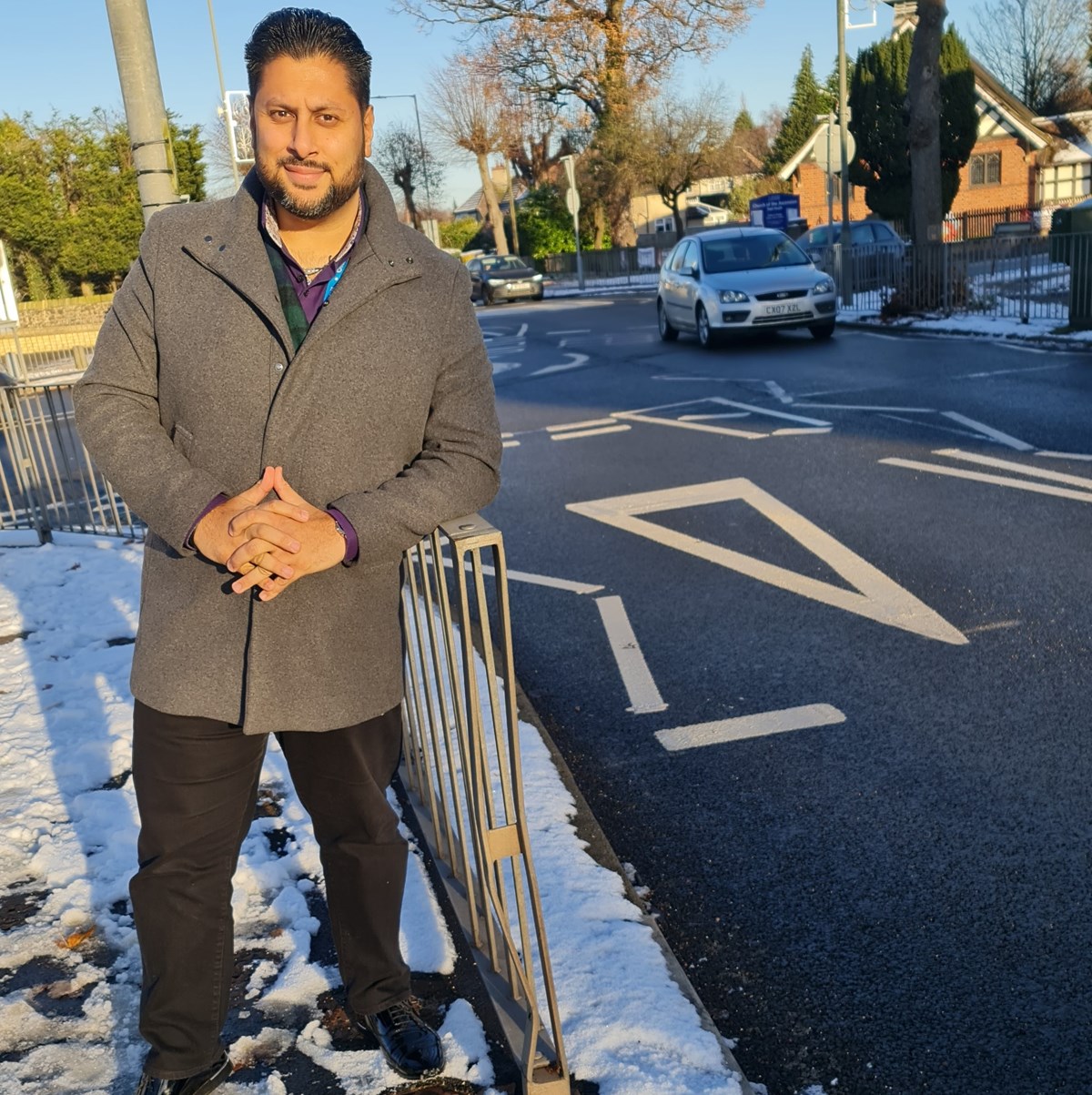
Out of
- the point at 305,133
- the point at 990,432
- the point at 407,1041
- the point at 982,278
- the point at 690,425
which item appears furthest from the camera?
the point at 982,278

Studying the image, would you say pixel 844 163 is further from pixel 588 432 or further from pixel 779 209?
pixel 588 432

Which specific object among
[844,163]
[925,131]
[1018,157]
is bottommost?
[844,163]

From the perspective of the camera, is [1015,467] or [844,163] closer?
[1015,467]

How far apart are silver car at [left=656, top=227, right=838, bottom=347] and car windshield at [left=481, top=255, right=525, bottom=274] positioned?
19.4 meters

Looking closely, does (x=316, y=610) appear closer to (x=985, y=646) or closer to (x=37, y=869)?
(x=37, y=869)

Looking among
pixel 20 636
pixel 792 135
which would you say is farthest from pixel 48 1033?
pixel 792 135

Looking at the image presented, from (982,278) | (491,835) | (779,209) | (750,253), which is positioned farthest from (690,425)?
(779,209)

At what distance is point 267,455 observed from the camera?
2.21m

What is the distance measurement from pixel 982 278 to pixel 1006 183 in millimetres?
37242


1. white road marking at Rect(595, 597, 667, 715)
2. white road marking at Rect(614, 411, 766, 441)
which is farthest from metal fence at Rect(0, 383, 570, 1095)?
white road marking at Rect(614, 411, 766, 441)

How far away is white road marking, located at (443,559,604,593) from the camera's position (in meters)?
6.25

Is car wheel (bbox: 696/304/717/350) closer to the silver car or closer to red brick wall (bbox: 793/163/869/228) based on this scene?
the silver car

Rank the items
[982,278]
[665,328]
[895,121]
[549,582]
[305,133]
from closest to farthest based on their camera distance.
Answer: [305,133]
[549,582]
[982,278]
[665,328]
[895,121]

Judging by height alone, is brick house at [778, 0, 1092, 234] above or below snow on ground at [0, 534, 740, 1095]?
above
